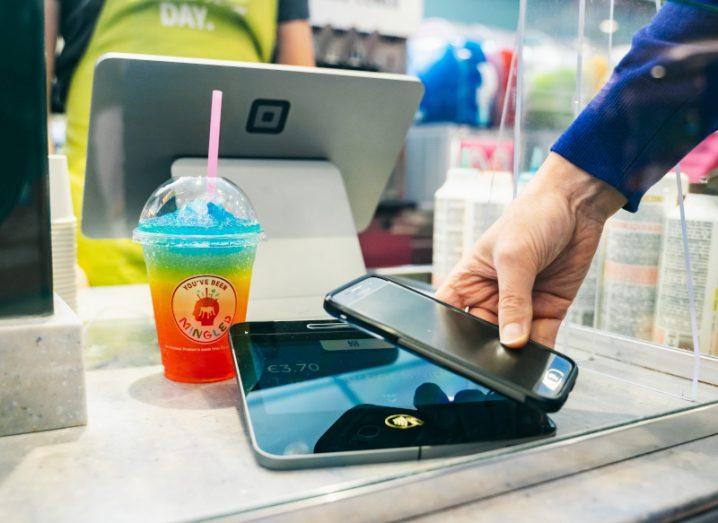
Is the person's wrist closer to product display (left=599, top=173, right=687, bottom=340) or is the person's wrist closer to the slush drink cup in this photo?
product display (left=599, top=173, right=687, bottom=340)

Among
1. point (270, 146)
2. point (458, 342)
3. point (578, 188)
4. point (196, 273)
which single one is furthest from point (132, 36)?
point (458, 342)

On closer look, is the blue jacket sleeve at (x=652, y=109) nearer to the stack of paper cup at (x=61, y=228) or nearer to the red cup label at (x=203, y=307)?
the red cup label at (x=203, y=307)

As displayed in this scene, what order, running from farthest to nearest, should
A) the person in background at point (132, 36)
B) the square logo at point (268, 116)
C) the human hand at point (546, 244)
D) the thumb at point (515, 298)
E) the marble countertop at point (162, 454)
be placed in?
the person in background at point (132, 36), the square logo at point (268, 116), the human hand at point (546, 244), the thumb at point (515, 298), the marble countertop at point (162, 454)

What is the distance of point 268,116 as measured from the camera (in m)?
0.90

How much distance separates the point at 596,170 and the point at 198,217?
42 cm

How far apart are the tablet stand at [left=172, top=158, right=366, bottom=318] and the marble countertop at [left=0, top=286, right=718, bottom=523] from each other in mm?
265

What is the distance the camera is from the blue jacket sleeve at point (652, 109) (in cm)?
62

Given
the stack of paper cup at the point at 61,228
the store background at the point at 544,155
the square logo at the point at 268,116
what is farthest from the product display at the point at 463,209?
the stack of paper cup at the point at 61,228

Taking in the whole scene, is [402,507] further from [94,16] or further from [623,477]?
[94,16]

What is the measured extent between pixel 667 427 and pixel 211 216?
1.54 feet

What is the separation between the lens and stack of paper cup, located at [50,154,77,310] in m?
0.83

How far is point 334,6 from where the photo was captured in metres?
3.00

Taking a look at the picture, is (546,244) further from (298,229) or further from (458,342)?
(298,229)

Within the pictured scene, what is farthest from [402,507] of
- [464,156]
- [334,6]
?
[334,6]
